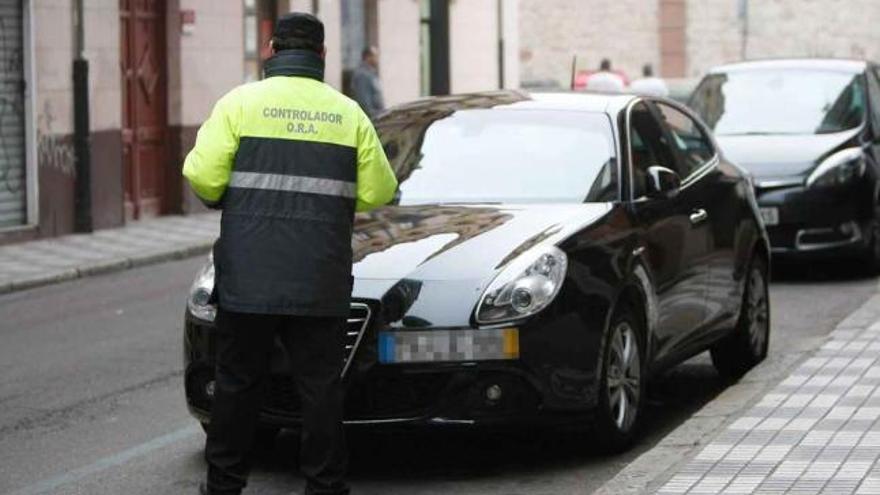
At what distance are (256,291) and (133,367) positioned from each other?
4605 millimetres

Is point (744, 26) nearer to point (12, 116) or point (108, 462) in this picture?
point (12, 116)

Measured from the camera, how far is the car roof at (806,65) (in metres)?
17.5

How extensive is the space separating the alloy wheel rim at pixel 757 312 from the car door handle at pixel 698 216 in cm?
80

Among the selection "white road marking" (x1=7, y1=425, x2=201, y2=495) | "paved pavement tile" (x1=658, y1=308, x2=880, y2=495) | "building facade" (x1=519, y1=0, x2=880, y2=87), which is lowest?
"white road marking" (x1=7, y1=425, x2=201, y2=495)

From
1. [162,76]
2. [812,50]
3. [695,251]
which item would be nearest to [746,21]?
[812,50]

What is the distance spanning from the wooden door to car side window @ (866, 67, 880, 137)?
26.0 feet

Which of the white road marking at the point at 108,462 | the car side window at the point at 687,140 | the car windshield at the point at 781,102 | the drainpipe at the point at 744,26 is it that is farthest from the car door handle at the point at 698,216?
the drainpipe at the point at 744,26

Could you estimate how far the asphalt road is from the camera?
27.5 ft

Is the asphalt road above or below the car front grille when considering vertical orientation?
below

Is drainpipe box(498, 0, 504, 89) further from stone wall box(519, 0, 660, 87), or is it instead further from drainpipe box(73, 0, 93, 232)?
stone wall box(519, 0, 660, 87)

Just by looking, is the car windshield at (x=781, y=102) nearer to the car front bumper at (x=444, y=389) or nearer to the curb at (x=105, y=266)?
the curb at (x=105, y=266)

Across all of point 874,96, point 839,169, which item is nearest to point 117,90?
point 874,96

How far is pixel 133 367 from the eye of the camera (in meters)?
11.6

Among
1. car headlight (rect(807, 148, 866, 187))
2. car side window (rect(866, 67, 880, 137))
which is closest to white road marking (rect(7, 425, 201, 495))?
car headlight (rect(807, 148, 866, 187))
